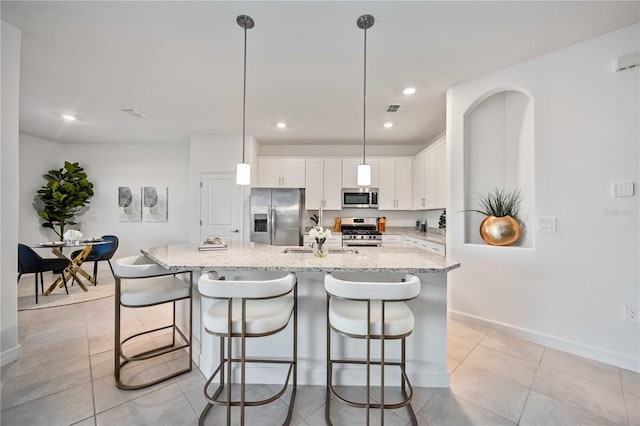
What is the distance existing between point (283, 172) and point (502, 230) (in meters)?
3.50

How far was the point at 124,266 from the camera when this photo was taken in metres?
1.75

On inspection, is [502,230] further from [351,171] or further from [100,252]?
[100,252]

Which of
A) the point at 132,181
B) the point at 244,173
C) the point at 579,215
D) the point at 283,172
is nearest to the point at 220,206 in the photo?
the point at 283,172

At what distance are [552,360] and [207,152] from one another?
5.11m

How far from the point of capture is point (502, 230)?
8.22ft

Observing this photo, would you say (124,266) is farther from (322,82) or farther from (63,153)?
(63,153)

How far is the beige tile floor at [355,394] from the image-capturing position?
1.49 meters

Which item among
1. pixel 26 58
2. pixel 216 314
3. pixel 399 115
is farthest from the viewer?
pixel 399 115

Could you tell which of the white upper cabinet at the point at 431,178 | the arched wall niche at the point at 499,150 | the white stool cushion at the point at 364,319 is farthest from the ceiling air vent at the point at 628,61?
the white stool cushion at the point at 364,319

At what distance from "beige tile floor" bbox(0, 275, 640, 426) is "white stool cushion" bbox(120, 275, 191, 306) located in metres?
0.58

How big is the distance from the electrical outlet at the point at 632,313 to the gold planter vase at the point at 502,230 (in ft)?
2.76

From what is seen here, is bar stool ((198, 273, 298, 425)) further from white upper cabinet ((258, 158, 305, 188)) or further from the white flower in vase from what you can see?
white upper cabinet ((258, 158, 305, 188))

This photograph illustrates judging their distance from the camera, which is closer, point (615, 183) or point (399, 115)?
point (615, 183)

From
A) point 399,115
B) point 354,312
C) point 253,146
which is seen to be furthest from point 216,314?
point 253,146
